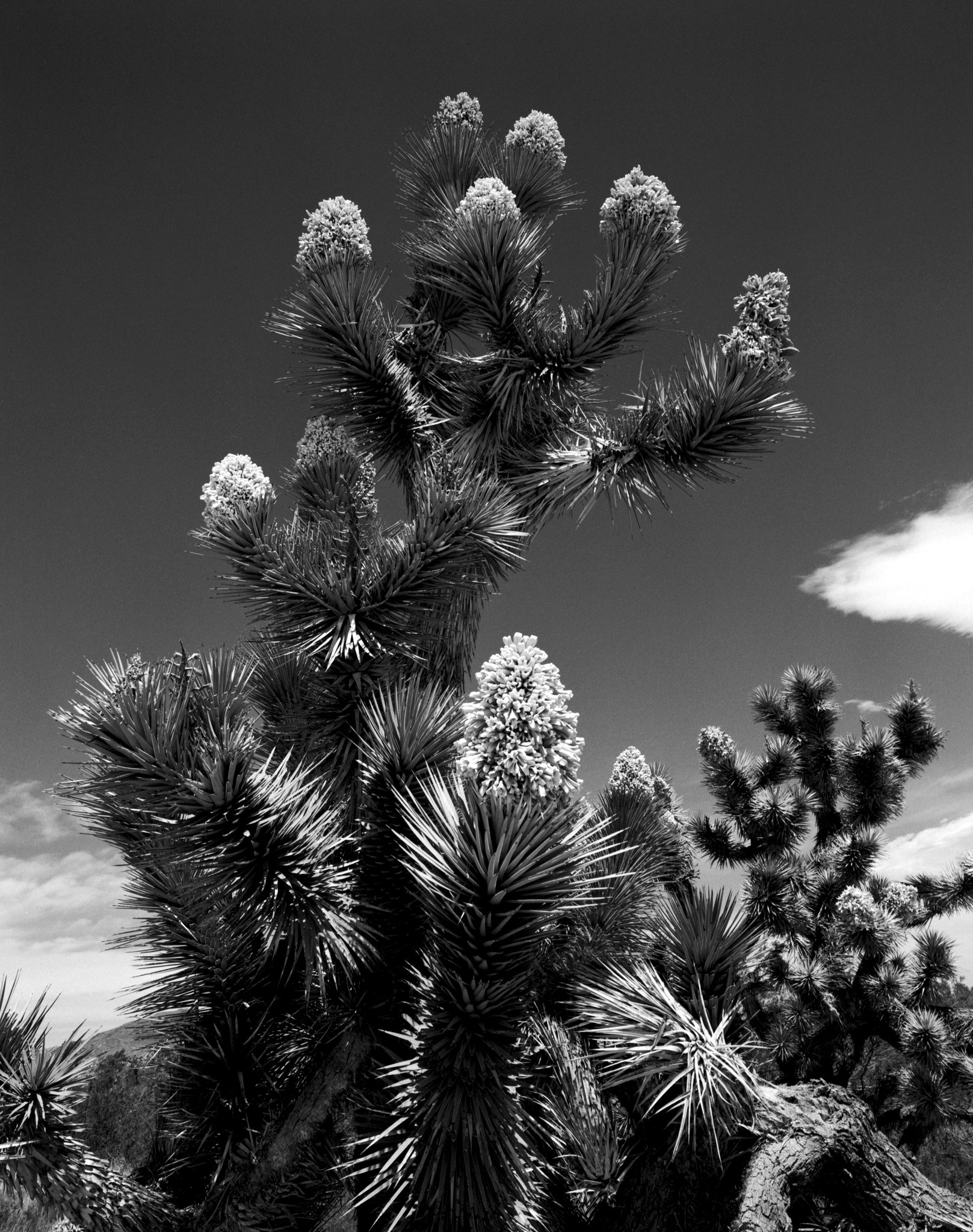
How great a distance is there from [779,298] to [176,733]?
4913 millimetres

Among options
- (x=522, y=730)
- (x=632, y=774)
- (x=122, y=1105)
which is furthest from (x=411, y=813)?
(x=122, y=1105)

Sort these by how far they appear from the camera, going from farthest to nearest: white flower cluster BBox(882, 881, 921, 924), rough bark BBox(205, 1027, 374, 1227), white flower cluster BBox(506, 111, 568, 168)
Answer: white flower cluster BBox(882, 881, 921, 924) < white flower cluster BBox(506, 111, 568, 168) < rough bark BBox(205, 1027, 374, 1227)

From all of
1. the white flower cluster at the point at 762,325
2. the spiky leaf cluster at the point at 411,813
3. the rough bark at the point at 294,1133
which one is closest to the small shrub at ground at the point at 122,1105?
the spiky leaf cluster at the point at 411,813

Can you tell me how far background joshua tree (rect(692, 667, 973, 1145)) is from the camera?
37.4 ft

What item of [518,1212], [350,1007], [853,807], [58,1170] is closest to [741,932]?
[518,1212]

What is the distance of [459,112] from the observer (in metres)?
7.89

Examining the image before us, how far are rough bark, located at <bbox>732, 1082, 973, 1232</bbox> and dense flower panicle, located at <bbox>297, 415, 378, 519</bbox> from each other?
4304mm

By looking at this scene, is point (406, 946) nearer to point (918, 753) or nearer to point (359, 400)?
point (359, 400)

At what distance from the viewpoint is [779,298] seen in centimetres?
594

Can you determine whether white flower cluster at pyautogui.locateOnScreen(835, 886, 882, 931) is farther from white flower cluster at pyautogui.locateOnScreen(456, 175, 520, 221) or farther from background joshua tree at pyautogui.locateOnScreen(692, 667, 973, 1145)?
white flower cluster at pyautogui.locateOnScreen(456, 175, 520, 221)

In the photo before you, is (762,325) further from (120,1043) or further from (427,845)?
Answer: (120,1043)

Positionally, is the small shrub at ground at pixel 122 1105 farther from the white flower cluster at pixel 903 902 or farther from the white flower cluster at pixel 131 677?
the white flower cluster at pixel 903 902

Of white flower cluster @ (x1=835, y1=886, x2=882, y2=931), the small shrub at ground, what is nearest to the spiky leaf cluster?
the small shrub at ground

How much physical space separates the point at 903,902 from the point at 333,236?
1181 centimetres
